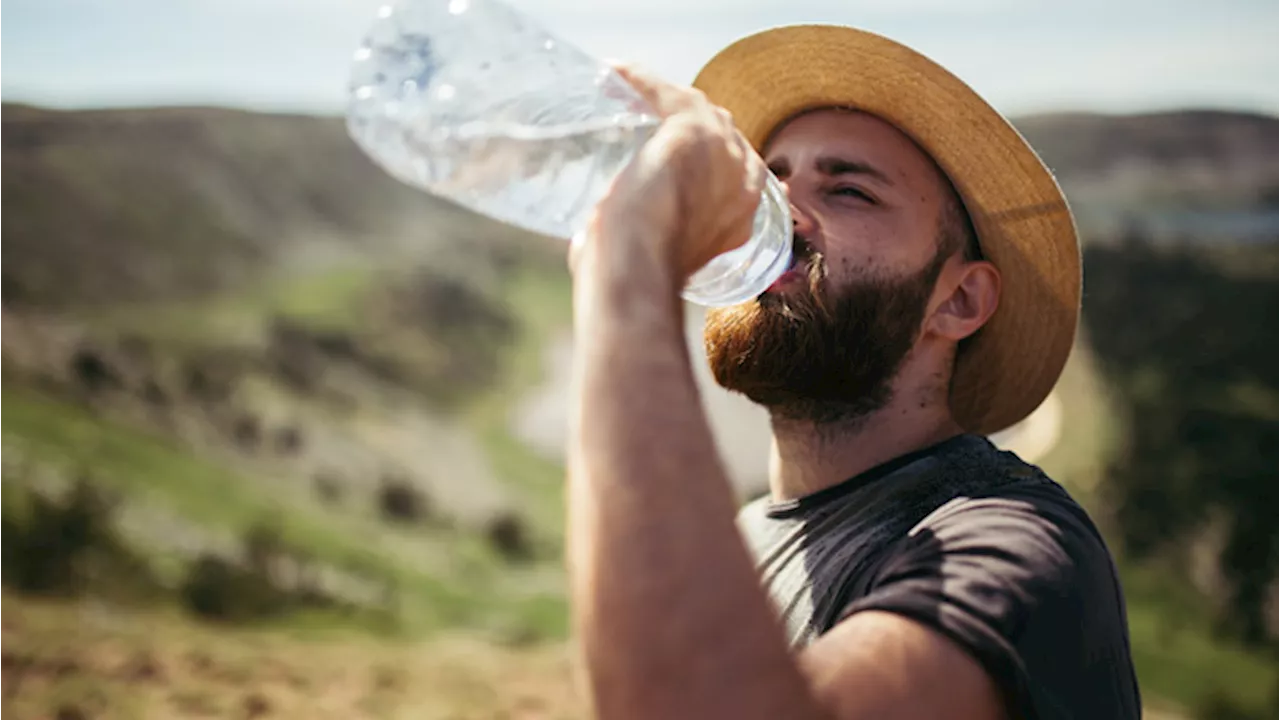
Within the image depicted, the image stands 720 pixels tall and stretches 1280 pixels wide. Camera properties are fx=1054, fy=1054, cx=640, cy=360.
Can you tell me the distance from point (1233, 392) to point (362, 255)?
8966mm

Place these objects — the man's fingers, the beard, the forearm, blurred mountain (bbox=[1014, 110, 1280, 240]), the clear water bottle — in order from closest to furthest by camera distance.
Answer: the forearm < the man's fingers < the clear water bottle < the beard < blurred mountain (bbox=[1014, 110, 1280, 240])

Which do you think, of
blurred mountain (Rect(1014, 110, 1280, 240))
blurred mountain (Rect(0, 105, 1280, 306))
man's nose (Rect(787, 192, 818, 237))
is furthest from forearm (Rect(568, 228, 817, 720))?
A: blurred mountain (Rect(1014, 110, 1280, 240))

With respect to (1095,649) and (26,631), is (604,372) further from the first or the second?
(26,631)

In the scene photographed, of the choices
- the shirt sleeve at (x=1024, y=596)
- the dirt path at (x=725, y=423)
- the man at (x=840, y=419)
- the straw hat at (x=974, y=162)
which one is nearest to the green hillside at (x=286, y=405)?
the dirt path at (x=725, y=423)

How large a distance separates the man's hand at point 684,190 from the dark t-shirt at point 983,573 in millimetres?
400

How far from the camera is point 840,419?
162 cm

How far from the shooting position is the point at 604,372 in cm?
95

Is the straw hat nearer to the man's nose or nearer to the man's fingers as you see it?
the man's nose

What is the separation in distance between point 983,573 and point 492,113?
858mm

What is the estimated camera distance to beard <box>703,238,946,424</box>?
1.50 metres

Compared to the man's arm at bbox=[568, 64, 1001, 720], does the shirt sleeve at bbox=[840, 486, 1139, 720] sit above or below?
below

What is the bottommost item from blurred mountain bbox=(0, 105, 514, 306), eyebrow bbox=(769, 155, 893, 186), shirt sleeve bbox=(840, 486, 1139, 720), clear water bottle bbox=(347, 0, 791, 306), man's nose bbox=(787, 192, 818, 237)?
shirt sleeve bbox=(840, 486, 1139, 720)

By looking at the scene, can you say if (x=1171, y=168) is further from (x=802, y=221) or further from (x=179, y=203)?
(x=179, y=203)

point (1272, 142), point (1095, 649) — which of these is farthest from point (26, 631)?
point (1272, 142)
